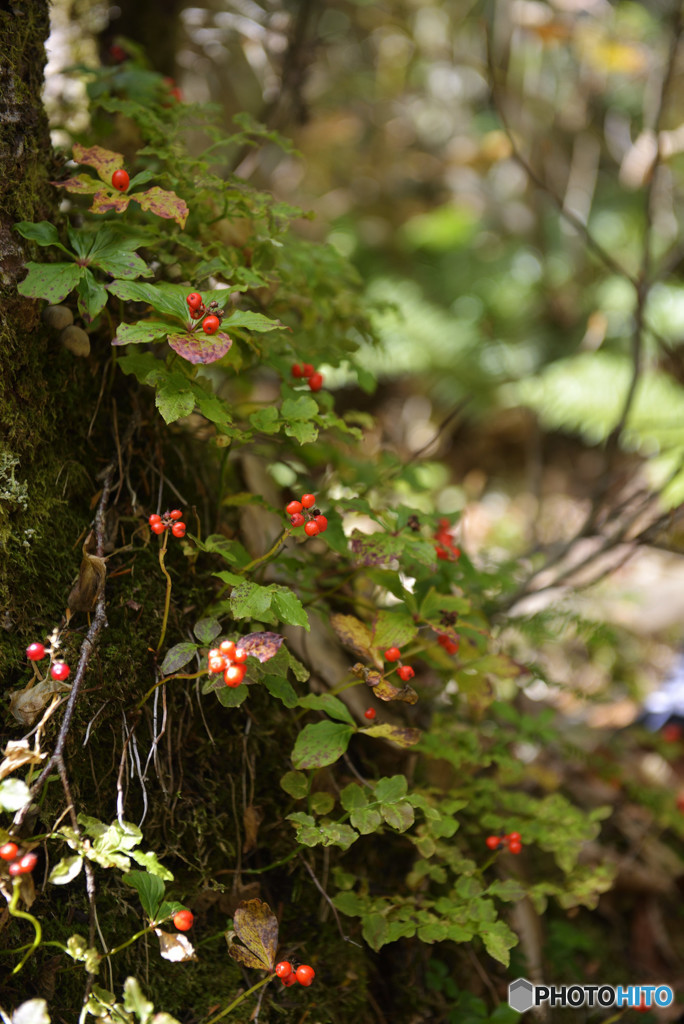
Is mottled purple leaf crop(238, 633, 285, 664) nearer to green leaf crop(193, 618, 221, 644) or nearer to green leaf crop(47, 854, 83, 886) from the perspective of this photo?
green leaf crop(193, 618, 221, 644)

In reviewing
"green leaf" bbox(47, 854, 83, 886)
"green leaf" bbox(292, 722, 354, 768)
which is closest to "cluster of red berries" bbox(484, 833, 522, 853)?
"green leaf" bbox(292, 722, 354, 768)

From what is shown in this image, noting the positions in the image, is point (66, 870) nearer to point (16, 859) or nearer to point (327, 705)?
point (16, 859)

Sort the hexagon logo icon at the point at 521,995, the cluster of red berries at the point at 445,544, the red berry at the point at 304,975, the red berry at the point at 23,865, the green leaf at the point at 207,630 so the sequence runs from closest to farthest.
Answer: the red berry at the point at 23,865 → the red berry at the point at 304,975 → the green leaf at the point at 207,630 → the cluster of red berries at the point at 445,544 → the hexagon logo icon at the point at 521,995

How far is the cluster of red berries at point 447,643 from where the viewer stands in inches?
49.0

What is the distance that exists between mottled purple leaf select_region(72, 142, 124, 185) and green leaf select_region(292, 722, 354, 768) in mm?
908

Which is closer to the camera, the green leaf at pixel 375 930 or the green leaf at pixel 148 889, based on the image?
the green leaf at pixel 148 889

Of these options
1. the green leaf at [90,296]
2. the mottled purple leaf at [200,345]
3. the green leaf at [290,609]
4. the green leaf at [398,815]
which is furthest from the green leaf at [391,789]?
the green leaf at [90,296]

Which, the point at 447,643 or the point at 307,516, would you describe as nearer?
the point at 307,516

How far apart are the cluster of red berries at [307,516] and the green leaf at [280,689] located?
0.23 meters

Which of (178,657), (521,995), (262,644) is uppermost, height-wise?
(262,644)

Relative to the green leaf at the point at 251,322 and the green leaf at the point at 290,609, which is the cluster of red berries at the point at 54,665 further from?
the green leaf at the point at 251,322

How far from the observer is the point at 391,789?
107 cm

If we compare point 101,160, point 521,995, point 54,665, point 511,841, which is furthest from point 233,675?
point 521,995

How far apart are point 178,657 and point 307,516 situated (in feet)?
0.93
